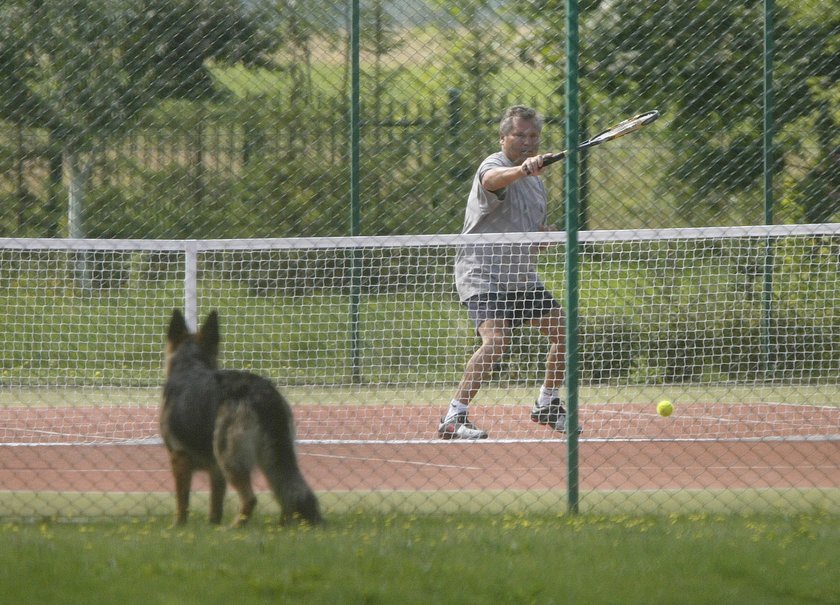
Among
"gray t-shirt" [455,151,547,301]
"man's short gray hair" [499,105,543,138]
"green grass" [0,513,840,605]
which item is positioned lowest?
"green grass" [0,513,840,605]

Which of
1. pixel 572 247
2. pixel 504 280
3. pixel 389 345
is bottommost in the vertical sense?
pixel 389 345

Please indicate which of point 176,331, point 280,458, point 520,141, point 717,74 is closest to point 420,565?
point 280,458

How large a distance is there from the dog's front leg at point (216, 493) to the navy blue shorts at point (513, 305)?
262 cm

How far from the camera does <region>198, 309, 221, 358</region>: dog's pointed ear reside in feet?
19.4

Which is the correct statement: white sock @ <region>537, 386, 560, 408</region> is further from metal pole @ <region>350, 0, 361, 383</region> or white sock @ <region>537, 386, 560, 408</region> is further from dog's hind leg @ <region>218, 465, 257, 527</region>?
metal pole @ <region>350, 0, 361, 383</region>

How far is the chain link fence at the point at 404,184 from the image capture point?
903cm

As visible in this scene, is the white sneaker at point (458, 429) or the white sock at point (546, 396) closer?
the white sneaker at point (458, 429)

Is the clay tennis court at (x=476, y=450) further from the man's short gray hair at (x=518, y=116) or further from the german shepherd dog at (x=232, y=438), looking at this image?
the man's short gray hair at (x=518, y=116)

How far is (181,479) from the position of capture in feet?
18.2

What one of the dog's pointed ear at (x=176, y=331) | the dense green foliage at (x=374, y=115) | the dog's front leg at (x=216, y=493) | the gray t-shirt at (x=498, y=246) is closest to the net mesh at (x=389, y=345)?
the gray t-shirt at (x=498, y=246)

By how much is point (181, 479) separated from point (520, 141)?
A: 333 centimetres

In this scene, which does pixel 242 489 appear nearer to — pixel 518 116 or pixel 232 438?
pixel 232 438

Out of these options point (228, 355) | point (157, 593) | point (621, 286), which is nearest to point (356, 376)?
point (228, 355)

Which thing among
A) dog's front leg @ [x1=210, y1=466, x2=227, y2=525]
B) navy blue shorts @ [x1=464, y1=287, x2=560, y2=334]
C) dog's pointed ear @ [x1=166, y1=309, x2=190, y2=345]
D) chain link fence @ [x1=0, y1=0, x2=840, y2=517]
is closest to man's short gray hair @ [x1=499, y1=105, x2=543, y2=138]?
navy blue shorts @ [x1=464, y1=287, x2=560, y2=334]
